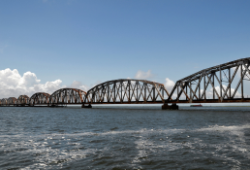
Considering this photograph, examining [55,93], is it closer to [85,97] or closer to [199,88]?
[85,97]

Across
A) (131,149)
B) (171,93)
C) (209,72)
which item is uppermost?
(209,72)

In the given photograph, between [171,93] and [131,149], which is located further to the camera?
[171,93]

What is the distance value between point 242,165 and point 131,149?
6.35 meters

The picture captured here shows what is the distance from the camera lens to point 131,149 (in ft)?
44.3

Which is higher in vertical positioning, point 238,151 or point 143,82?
point 143,82

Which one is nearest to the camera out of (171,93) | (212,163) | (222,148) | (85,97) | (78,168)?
(78,168)

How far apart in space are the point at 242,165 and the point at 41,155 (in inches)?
423

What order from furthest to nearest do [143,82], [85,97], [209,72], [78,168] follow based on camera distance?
1. [85,97]
2. [143,82]
3. [209,72]
4. [78,168]

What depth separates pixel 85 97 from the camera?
149375mm

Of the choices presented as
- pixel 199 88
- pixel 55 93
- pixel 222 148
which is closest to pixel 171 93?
pixel 199 88

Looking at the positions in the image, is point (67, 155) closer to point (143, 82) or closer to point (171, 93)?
point (171, 93)

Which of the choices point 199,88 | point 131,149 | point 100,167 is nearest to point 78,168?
point 100,167

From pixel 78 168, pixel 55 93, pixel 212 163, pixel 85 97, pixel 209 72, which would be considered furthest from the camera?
pixel 55 93

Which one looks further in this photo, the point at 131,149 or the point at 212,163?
the point at 131,149
